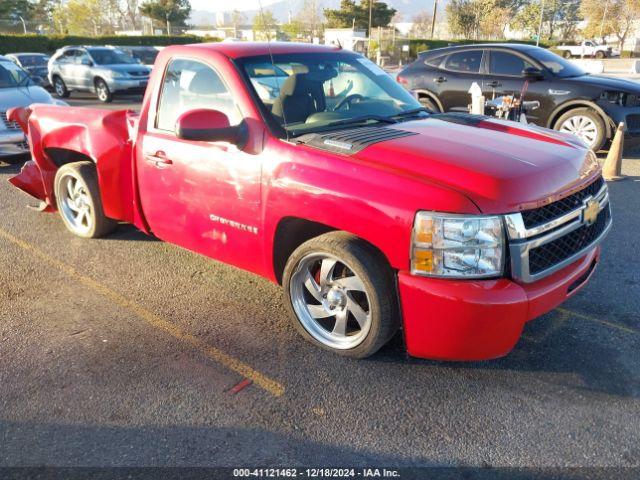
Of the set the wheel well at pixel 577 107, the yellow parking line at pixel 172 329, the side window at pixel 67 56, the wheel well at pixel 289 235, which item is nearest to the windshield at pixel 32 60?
the side window at pixel 67 56

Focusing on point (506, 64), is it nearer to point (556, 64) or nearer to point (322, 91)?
point (556, 64)

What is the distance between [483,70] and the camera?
9711mm

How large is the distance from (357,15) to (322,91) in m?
63.0

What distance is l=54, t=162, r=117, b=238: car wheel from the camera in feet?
16.9

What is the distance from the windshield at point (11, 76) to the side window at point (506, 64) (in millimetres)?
8053

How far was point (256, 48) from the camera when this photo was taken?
403 cm

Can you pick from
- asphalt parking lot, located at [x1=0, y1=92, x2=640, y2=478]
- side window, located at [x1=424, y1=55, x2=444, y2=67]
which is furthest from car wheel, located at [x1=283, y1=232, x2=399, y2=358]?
side window, located at [x1=424, y1=55, x2=444, y2=67]

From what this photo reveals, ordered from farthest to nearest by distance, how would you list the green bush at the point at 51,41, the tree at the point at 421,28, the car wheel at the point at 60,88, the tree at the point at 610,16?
the tree at the point at 421,28, the tree at the point at 610,16, the green bush at the point at 51,41, the car wheel at the point at 60,88

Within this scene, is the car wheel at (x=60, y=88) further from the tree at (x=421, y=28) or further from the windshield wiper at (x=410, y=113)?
the tree at (x=421, y=28)

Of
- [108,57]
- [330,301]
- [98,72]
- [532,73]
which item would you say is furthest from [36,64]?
[330,301]

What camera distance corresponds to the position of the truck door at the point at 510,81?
9.05 m

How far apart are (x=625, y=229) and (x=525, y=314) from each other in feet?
11.2

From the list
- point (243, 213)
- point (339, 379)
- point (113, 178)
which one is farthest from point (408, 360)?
point (113, 178)

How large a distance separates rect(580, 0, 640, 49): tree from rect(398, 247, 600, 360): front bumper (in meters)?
52.7
